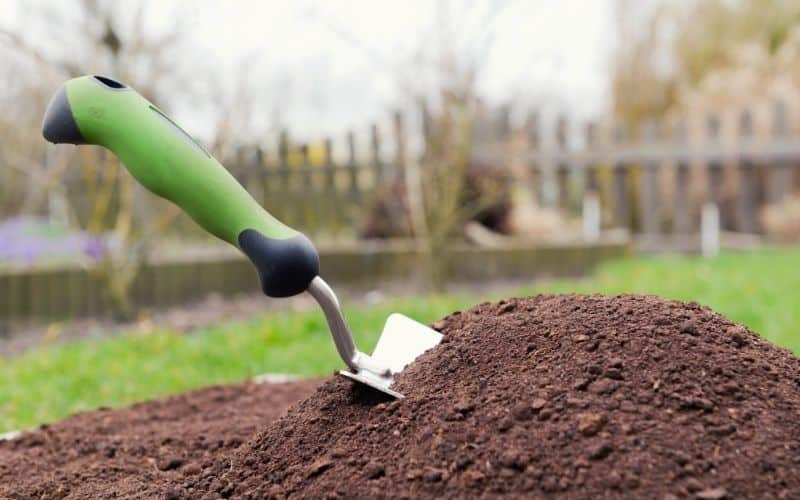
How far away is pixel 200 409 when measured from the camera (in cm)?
268

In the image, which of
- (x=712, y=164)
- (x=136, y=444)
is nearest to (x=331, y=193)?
(x=712, y=164)

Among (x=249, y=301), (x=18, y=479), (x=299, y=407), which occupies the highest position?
(x=299, y=407)

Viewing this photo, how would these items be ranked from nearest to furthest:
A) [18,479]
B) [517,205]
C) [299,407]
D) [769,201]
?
[299,407], [18,479], [517,205], [769,201]

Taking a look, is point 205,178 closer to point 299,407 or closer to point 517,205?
point 299,407

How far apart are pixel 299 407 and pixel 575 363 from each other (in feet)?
1.89

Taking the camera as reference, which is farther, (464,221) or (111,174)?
(464,221)

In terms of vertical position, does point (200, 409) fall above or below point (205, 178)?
below

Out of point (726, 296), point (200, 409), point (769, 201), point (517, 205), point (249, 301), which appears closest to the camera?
point (200, 409)

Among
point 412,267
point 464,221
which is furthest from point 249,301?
point 464,221

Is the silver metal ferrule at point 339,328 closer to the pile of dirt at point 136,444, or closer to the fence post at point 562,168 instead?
the pile of dirt at point 136,444

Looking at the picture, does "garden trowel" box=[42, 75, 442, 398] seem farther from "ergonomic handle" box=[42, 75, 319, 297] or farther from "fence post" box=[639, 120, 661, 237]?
"fence post" box=[639, 120, 661, 237]

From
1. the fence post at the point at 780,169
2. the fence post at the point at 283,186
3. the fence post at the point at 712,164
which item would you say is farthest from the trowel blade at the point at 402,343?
the fence post at the point at 780,169

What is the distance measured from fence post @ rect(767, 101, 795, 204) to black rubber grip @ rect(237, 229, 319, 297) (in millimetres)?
10398

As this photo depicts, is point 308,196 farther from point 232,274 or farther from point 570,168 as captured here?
point 232,274
